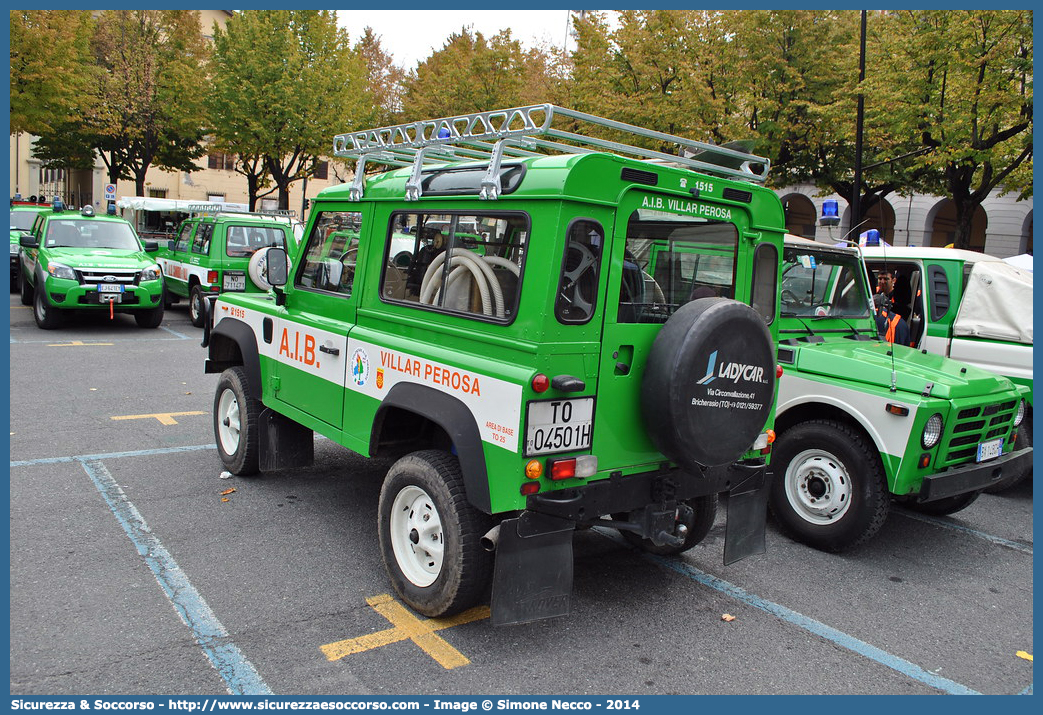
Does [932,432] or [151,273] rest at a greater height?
[151,273]

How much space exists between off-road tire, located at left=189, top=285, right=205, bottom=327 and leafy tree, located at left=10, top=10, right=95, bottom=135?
9.73 m

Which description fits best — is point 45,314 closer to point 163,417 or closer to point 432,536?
point 163,417

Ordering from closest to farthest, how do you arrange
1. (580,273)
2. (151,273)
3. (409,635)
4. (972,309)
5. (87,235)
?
(580,273) → (409,635) → (972,309) → (151,273) → (87,235)

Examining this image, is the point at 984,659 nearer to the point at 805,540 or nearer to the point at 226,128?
the point at 805,540

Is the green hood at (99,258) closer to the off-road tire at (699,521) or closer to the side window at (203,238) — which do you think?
the side window at (203,238)

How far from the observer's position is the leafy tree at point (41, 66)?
19.9 m

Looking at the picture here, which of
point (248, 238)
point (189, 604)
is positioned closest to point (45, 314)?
point (248, 238)

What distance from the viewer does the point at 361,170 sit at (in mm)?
4801

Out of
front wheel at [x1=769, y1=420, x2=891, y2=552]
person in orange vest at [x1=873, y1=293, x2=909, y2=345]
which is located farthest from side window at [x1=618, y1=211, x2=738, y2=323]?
person in orange vest at [x1=873, y1=293, x2=909, y2=345]

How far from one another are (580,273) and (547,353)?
41cm

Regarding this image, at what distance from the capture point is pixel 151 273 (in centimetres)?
1358

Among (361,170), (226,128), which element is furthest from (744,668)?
(226,128)

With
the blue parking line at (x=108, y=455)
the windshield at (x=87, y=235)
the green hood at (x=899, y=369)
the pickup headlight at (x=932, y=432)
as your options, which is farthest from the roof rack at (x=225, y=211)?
the pickup headlight at (x=932, y=432)
